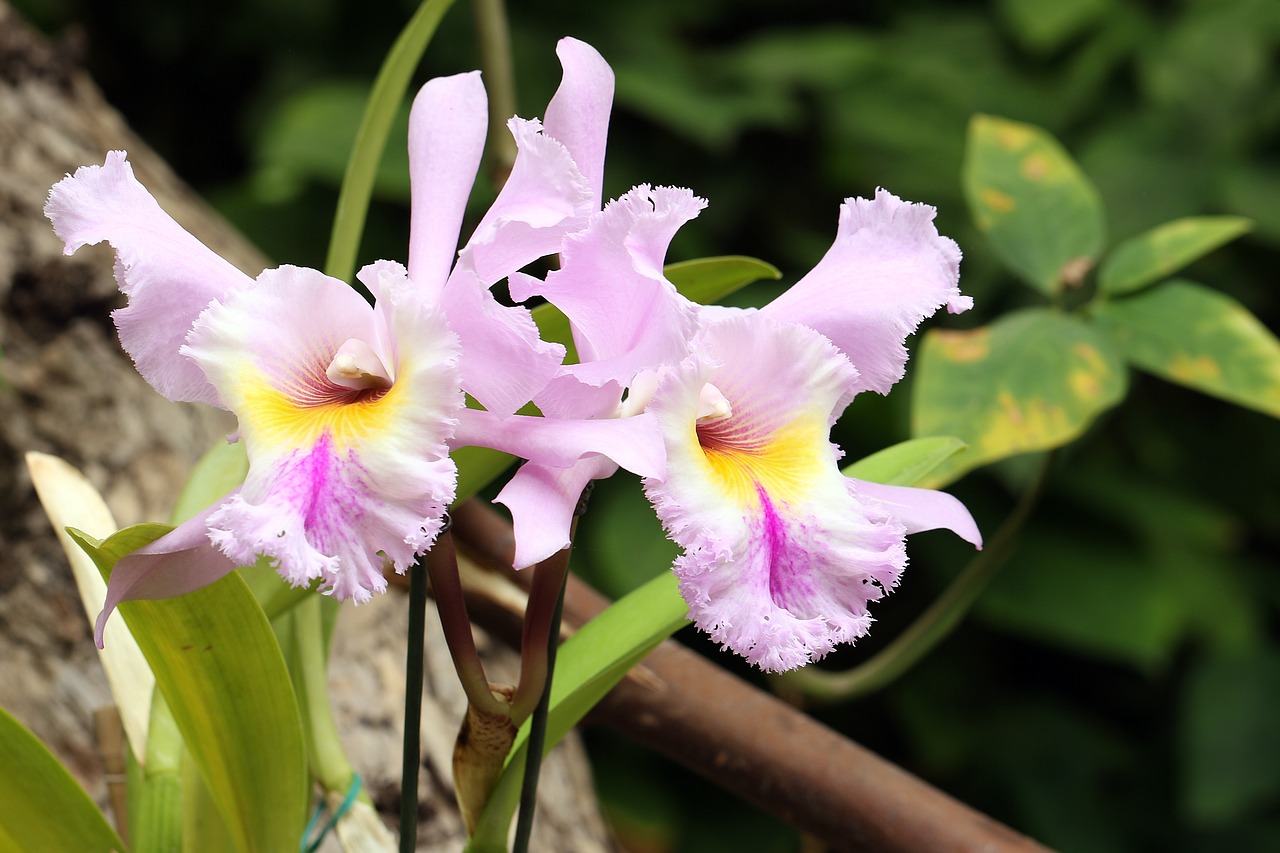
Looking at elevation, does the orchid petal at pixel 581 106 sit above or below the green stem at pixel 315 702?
above

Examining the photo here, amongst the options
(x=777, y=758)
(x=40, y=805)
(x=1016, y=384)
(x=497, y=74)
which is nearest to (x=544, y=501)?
(x=40, y=805)

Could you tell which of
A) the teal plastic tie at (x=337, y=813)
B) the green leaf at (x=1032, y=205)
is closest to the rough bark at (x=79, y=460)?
the teal plastic tie at (x=337, y=813)

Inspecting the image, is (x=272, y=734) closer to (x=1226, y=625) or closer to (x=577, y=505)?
(x=577, y=505)

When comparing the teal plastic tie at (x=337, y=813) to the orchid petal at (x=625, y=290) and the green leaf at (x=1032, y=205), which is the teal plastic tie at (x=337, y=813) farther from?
the green leaf at (x=1032, y=205)

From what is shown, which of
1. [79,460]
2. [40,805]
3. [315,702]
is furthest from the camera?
[79,460]

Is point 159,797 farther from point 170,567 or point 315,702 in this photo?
point 170,567

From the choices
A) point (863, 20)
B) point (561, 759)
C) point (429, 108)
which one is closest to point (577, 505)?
point (429, 108)
